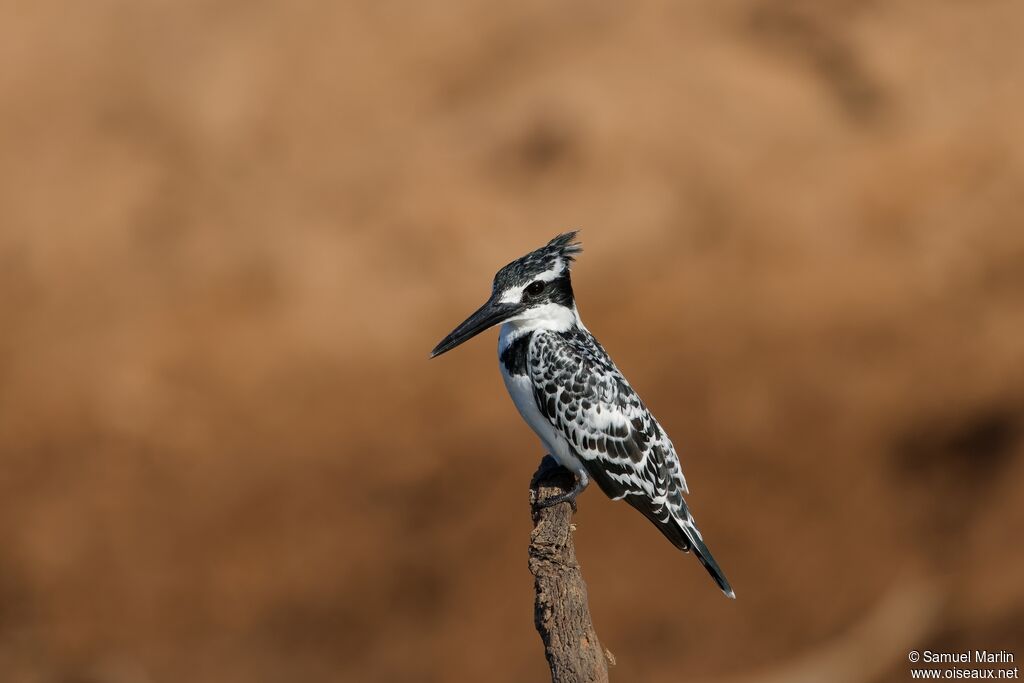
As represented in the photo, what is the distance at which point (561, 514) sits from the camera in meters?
3.68

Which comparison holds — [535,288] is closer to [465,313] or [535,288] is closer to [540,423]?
[540,423]

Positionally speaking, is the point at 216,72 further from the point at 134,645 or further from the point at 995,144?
the point at 995,144

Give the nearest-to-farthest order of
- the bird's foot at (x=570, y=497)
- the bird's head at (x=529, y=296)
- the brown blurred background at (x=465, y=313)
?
the bird's foot at (x=570, y=497) → the bird's head at (x=529, y=296) → the brown blurred background at (x=465, y=313)

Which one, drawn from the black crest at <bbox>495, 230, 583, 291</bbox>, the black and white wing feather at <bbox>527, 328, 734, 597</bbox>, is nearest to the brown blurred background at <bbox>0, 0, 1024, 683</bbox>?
the black and white wing feather at <bbox>527, 328, 734, 597</bbox>

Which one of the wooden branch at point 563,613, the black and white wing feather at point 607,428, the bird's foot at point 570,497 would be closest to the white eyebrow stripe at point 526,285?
the black and white wing feather at point 607,428

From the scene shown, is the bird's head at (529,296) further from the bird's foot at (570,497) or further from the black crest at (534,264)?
the bird's foot at (570,497)

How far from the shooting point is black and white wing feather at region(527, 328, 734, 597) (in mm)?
3846

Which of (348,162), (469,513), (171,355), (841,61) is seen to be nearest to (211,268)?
(171,355)

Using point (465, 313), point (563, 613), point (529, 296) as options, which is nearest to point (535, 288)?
point (529, 296)

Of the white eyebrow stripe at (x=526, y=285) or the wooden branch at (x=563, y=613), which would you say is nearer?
the wooden branch at (x=563, y=613)

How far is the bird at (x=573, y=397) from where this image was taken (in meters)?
3.84

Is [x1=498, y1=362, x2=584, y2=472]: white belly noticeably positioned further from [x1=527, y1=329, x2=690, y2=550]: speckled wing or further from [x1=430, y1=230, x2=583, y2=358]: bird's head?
[x1=430, y1=230, x2=583, y2=358]: bird's head

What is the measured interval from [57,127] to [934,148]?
6448 mm

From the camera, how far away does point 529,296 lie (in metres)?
3.88
